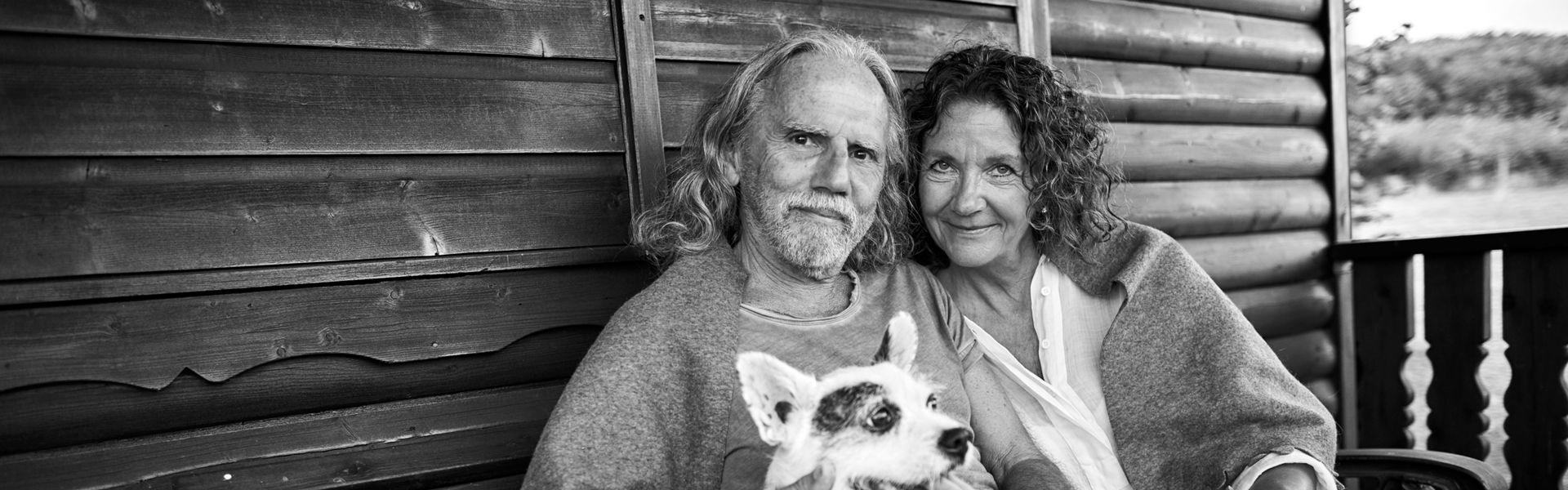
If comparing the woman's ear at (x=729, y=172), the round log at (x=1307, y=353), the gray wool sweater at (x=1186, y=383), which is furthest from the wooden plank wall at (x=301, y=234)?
the round log at (x=1307, y=353)

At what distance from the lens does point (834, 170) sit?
5.97 ft

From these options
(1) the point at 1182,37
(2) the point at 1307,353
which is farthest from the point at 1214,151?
(2) the point at 1307,353

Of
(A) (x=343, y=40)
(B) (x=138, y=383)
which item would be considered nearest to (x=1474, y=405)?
(A) (x=343, y=40)

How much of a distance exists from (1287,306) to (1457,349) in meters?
0.61

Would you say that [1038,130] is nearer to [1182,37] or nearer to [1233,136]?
[1182,37]

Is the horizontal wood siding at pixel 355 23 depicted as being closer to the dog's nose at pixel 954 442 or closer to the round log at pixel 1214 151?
the dog's nose at pixel 954 442

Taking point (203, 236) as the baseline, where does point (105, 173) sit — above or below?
above

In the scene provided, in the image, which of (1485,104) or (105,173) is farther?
(1485,104)

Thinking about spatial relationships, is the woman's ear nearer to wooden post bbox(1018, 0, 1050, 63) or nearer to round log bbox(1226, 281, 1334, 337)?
wooden post bbox(1018, 0, 1050, 63)

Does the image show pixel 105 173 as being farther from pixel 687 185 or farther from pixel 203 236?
pixel 687 185

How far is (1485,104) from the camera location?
18.5 ft

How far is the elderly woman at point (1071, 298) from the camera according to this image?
6.49 feet

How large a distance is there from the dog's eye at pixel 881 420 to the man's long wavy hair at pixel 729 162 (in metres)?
0.47

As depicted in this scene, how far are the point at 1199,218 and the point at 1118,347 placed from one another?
1846 millimetres
